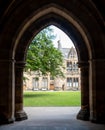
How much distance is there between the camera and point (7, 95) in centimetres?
1072

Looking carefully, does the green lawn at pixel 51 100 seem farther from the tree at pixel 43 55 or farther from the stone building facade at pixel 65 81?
the stone building facade at pixel 65 81

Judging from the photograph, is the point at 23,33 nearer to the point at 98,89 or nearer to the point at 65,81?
the point at 98,89

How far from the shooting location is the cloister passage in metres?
10.7

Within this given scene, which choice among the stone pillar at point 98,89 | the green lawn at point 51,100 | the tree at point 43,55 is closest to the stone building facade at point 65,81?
the tree at point 43,55

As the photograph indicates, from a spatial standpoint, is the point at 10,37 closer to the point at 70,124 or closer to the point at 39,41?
the point at 70,124

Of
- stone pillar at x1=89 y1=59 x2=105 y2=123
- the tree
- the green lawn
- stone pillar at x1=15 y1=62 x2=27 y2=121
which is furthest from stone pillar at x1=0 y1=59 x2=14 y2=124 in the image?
the tree

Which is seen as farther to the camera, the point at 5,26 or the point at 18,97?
the point at 18,97

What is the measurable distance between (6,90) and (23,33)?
2291 mm

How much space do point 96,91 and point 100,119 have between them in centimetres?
91

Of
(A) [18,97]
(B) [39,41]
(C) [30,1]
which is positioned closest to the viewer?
(C) [30,1]

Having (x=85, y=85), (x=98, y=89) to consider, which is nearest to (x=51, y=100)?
(x=85, y=85)

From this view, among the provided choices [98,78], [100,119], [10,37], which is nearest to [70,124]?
[100,119]

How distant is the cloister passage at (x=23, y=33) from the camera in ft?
35.1

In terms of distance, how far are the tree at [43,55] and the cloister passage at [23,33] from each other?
13.2 meters
